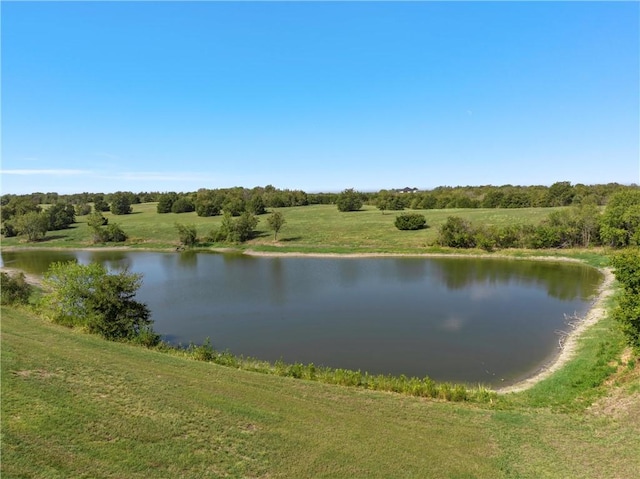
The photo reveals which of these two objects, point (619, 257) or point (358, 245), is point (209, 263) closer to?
point (358, 245)

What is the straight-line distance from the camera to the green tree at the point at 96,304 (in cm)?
1933

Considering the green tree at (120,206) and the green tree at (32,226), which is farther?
the green tree at (120,206)

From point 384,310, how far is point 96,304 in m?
18.6

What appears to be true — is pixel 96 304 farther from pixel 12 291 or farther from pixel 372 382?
pixel 372 382

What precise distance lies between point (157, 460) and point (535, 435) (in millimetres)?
10088

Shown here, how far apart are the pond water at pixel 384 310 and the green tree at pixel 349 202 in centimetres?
4804

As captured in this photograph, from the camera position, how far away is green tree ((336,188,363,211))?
98.1 meters

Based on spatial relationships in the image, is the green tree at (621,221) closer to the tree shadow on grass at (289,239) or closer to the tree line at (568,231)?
the tree line at (568,231)

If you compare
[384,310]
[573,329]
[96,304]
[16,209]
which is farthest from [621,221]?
[16,209]

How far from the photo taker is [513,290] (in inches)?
1369

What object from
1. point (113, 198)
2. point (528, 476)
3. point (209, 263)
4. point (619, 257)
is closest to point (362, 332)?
point (619, 257)

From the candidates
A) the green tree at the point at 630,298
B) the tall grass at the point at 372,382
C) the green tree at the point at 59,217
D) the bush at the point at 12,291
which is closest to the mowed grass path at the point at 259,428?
the tall grass at the point at 372,382

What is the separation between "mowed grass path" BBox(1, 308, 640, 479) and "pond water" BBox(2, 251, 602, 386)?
6.46 meters

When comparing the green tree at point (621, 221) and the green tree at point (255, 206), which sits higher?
the green tree at point (255, 206)
